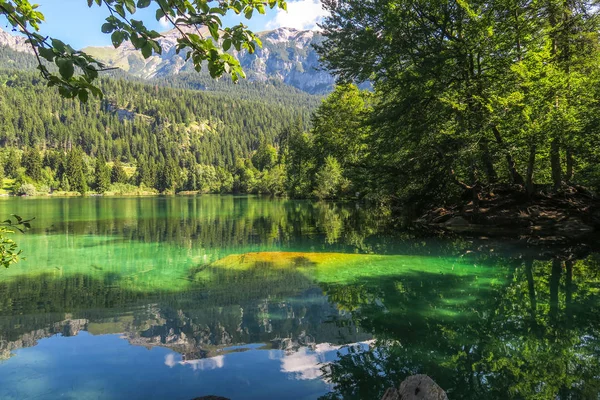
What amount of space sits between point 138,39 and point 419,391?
166 inches

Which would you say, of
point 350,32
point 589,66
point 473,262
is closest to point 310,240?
point 473,262

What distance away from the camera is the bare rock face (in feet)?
12.5

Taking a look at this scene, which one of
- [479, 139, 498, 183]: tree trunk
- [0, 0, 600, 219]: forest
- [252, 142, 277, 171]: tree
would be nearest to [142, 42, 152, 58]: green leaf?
[0, 0, 600, 219]: forest

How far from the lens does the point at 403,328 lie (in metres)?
7.60

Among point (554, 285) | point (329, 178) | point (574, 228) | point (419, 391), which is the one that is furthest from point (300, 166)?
point (419, 391)

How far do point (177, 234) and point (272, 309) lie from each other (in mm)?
17059

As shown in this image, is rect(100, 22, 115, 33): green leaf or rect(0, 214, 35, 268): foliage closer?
rect(100, 22, 115, 33): green leaf

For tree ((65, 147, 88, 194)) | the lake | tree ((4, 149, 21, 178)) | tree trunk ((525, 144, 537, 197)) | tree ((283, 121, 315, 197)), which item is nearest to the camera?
the lake

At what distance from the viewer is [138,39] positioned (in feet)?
8.23

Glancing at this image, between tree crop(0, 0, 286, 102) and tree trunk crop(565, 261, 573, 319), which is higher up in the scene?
tree crop(0, 0, 286, 102)

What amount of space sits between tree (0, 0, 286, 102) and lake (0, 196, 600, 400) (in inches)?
184

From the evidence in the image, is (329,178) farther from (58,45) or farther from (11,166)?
(11,166)

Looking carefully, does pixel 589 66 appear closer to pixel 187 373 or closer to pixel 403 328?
pixel 403 328

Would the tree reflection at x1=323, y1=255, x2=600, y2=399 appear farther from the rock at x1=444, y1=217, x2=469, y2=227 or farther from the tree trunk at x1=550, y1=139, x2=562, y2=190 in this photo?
the rock at x1=444, y1=217, x2=469, y2=227
